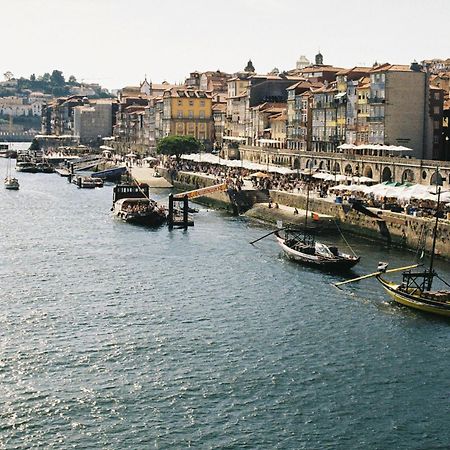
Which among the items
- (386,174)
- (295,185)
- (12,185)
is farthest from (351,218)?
(12,185)

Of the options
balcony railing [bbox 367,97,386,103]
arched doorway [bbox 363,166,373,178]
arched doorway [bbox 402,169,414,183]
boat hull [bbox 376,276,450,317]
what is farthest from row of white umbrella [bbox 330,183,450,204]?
balcony railing [bbox 367,97,386,103]

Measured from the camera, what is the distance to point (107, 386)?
111 feet

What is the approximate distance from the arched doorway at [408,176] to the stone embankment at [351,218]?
7.92m

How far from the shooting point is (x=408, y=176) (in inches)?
3189

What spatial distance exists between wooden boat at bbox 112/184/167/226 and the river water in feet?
53.3

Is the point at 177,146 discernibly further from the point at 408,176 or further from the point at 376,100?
the point at 408,176

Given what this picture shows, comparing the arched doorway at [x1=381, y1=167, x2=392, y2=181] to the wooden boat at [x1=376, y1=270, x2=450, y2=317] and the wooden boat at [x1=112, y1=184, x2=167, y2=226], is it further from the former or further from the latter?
the wooden boat at [x1=376, y1=270, x2=450, y2=317]

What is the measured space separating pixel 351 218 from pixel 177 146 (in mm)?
69600

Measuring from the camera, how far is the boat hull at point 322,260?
54719 millimetres

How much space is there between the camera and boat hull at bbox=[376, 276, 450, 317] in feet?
144

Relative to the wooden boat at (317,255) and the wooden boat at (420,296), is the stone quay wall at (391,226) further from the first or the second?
the wooden boat at (420,296)

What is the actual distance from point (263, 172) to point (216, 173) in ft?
36.2

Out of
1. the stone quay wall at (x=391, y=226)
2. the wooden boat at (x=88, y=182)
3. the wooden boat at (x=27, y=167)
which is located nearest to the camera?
the stone quay wall at (x=391, y=226)

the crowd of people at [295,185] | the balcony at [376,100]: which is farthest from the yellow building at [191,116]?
the balcony at [376,100]
